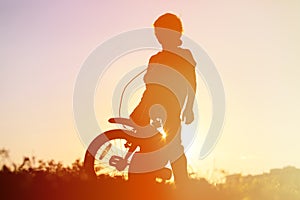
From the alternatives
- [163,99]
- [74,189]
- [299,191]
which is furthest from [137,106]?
[299,191]

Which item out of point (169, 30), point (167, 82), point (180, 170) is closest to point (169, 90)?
point (167, 82)

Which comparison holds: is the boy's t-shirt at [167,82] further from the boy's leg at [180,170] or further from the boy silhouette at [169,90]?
the boy's leg at [180,170]

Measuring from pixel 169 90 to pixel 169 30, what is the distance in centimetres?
111

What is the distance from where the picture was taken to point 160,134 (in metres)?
12.1

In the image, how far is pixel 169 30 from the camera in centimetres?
1189

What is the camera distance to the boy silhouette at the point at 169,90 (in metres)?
11.9

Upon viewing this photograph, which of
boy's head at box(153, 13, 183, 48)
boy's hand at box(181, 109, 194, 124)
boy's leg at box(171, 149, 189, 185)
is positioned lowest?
boy's leg at box(171, 149, 189, 185)

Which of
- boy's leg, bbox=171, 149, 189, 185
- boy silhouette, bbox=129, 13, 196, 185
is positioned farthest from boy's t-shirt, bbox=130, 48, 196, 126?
boy's leg, bbox=171, 149, 189, 185

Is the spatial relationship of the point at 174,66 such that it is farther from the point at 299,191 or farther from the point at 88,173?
the point at 299,191

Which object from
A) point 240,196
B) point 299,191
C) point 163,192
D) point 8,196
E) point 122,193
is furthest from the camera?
point 299,191

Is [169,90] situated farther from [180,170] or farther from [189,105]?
[180,170]

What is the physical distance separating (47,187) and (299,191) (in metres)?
7.47

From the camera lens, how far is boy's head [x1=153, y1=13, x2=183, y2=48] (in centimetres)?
1188

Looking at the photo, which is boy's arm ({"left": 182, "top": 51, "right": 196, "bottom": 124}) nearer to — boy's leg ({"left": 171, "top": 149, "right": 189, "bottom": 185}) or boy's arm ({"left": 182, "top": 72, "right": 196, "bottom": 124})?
boy's arm ({"left": 182, "top": 72, "right": 196, "bottom": 124})
